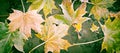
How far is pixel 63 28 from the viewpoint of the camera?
942 mm

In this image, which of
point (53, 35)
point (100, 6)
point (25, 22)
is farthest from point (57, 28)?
point (100, 6)

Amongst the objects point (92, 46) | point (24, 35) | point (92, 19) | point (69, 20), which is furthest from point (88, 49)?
point (24, 35)

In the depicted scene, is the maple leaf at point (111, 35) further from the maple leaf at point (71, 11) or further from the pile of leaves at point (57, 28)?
the maple leaf at point (71, 11)

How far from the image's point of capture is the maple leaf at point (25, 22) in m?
0.85

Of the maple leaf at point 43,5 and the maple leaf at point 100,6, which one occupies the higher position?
the maple leaf at point 43,5

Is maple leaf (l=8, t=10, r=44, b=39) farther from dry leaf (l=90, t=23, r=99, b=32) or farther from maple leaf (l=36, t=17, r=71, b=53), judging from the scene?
dry leaf (l=90, t=23, r=99, b=32)

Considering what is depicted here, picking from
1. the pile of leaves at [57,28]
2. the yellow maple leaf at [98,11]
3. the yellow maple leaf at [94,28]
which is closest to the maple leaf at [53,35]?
the pile of leaves at [57,28]

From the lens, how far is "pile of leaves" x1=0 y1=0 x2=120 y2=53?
Answer: 0.88m

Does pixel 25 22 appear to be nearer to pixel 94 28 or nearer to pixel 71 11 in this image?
pixel 71 11

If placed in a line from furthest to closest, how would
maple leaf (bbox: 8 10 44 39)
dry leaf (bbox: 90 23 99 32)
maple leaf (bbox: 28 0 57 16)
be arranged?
dry leaf (bbox: 90 23 99 32) < maple leaf (bbox: 28 0 57 16) < maple leaf (bbox: 8 10 44 39)

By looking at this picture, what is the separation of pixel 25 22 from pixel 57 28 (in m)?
0.14

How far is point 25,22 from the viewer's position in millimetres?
869

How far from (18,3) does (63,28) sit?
317 mm

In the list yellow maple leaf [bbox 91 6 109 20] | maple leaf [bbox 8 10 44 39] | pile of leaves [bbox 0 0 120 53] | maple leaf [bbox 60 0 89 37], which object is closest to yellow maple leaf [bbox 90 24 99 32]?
pile of leaves [bbox 0 0 120 53]
